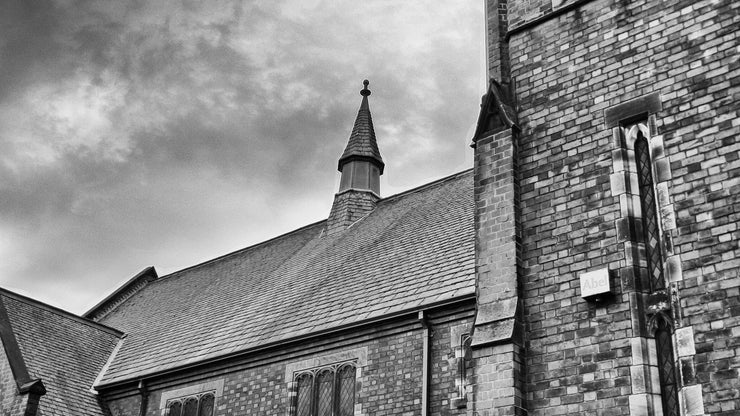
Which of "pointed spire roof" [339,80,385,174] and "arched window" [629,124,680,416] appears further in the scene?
"pointed spire roof" [339,80,385,174]

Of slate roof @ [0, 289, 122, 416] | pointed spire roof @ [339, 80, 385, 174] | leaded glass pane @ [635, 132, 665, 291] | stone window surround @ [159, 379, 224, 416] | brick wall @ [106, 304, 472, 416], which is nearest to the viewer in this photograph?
leaded glass pane @ [635, 132, 665, 291]

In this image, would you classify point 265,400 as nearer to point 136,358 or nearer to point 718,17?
point 136,358

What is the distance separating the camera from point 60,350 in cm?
2369

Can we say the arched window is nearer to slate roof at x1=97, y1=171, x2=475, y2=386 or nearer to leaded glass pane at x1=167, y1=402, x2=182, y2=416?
slate roof at x1=97, y1=171, x2=475, y2=386

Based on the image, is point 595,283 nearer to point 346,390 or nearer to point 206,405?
point 346,390

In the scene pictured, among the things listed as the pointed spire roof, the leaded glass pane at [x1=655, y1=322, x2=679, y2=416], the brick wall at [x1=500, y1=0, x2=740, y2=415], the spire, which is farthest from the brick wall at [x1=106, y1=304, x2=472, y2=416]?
the pointed spire roof

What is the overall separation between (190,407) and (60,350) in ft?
18.2

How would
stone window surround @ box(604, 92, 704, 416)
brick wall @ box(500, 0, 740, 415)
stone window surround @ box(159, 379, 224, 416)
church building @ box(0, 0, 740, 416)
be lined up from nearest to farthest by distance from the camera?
stone window surround @ box(604, 92, 704, 416) < brick wall @ box(500, 0, 740, 415) < church building @ box(0, 0, 740, 416) < stone window surround @ box(159, 379, 224, 416)

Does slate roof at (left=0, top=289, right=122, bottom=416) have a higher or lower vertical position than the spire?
lower

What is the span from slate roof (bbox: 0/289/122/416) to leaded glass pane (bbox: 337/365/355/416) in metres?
8.08

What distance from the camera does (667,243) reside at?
395 inches

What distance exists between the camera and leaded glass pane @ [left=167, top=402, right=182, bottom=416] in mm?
20539

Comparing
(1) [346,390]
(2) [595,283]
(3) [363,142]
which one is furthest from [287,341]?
(3) [363,142]

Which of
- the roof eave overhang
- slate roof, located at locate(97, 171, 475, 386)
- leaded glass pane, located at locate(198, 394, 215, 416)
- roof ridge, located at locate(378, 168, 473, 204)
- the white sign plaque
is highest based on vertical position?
roof ridge, located at locate(378, 168, 473, 204)
